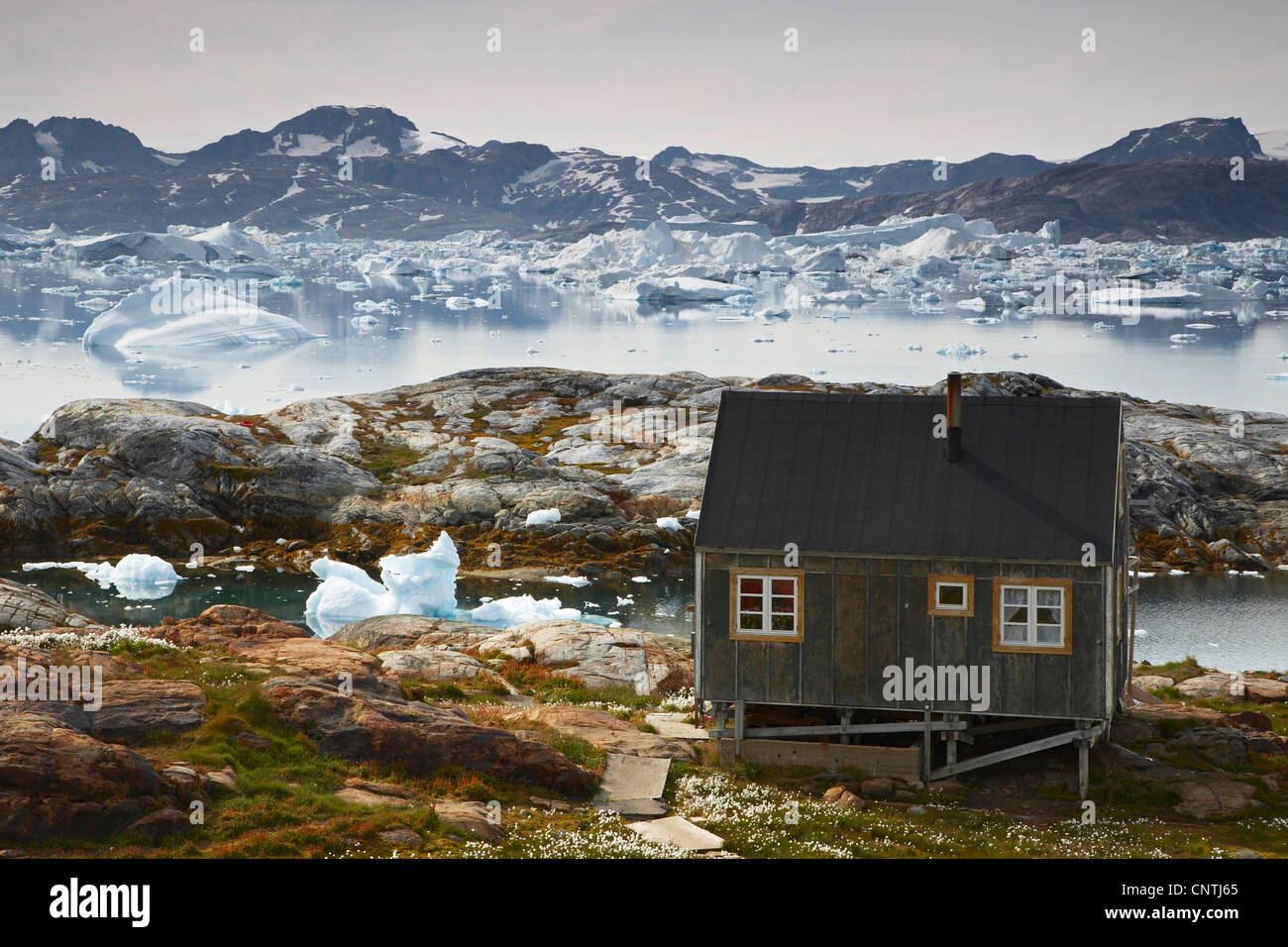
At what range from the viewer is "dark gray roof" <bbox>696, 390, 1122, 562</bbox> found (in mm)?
20531

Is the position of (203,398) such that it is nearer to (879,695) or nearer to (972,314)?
(879,695)

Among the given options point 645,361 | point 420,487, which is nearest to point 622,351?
point 645,361

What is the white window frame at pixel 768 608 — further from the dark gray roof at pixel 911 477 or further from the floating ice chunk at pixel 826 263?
the floating ice chunk at pixel 826 263

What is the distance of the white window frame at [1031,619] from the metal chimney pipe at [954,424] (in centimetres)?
270

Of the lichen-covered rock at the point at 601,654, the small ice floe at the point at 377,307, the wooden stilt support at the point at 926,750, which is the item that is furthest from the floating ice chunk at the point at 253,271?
the wooden stilt support at the point at 926,750

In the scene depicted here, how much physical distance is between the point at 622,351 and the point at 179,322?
138ft

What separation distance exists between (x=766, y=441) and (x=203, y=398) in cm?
7047

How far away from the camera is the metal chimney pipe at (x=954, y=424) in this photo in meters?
21.3

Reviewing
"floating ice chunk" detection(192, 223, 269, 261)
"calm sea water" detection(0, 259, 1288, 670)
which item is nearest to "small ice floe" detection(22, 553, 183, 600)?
"calm sea water" detection(0, 259, 1288, 670)

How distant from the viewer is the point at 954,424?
70.7 ft

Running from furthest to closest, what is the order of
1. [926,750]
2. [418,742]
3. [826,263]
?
[826,263] < [926,750] < [418,742]

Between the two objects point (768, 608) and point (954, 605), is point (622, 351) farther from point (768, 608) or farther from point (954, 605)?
point (954, 605)
